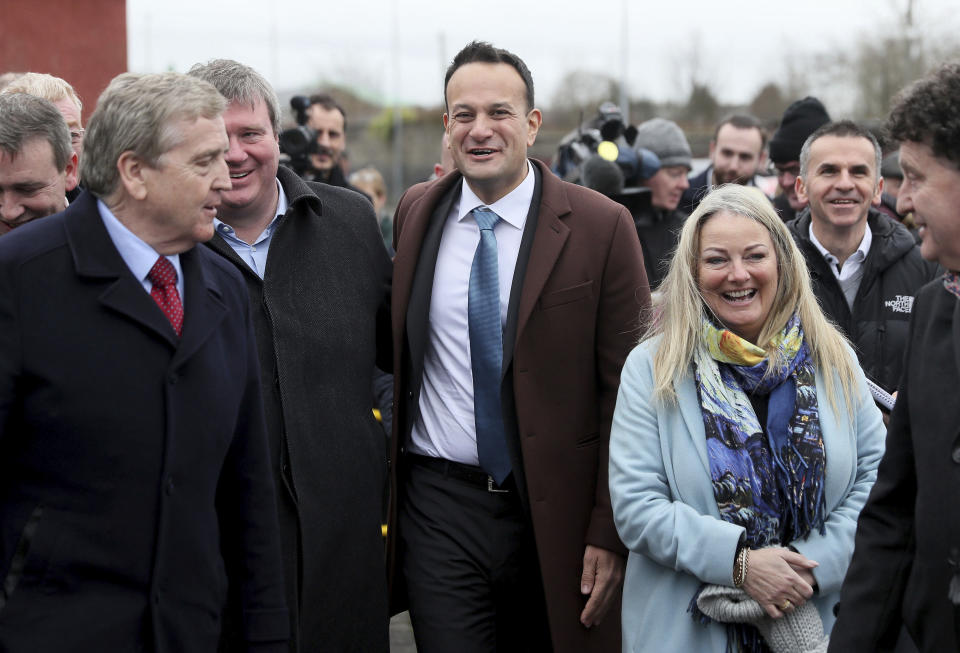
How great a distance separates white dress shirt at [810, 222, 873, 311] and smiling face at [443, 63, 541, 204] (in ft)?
5.11

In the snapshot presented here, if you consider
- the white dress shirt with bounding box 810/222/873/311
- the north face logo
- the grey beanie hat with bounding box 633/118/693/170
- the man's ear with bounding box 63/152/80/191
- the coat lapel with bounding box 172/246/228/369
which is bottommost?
the north face logo

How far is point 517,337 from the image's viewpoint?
367 cm

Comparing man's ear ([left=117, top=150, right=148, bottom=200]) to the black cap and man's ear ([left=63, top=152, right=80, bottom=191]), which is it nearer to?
man's ear ([left=63, top=152, right=80, bottom=191])

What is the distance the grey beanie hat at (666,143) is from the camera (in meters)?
6.94

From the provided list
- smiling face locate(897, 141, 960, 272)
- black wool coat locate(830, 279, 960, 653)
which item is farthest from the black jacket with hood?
smiling face locate(897, 141, 960, 272)

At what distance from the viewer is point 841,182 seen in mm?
4820

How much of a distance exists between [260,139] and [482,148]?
71 cm

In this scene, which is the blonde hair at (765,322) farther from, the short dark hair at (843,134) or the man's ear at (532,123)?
the short dark hair at (843,134)

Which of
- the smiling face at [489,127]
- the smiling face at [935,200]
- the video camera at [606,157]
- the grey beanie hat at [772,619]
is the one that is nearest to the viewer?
the smiling face at [935,200]

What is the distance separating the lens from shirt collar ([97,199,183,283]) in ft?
→ 8.65

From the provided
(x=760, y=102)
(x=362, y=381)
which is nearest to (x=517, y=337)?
(x=362, y=381)

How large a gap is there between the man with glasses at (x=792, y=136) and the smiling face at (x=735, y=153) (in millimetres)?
1122

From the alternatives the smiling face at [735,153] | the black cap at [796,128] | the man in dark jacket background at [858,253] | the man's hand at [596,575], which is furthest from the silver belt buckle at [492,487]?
the smiling face at [735,153]

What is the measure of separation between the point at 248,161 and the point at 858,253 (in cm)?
256
